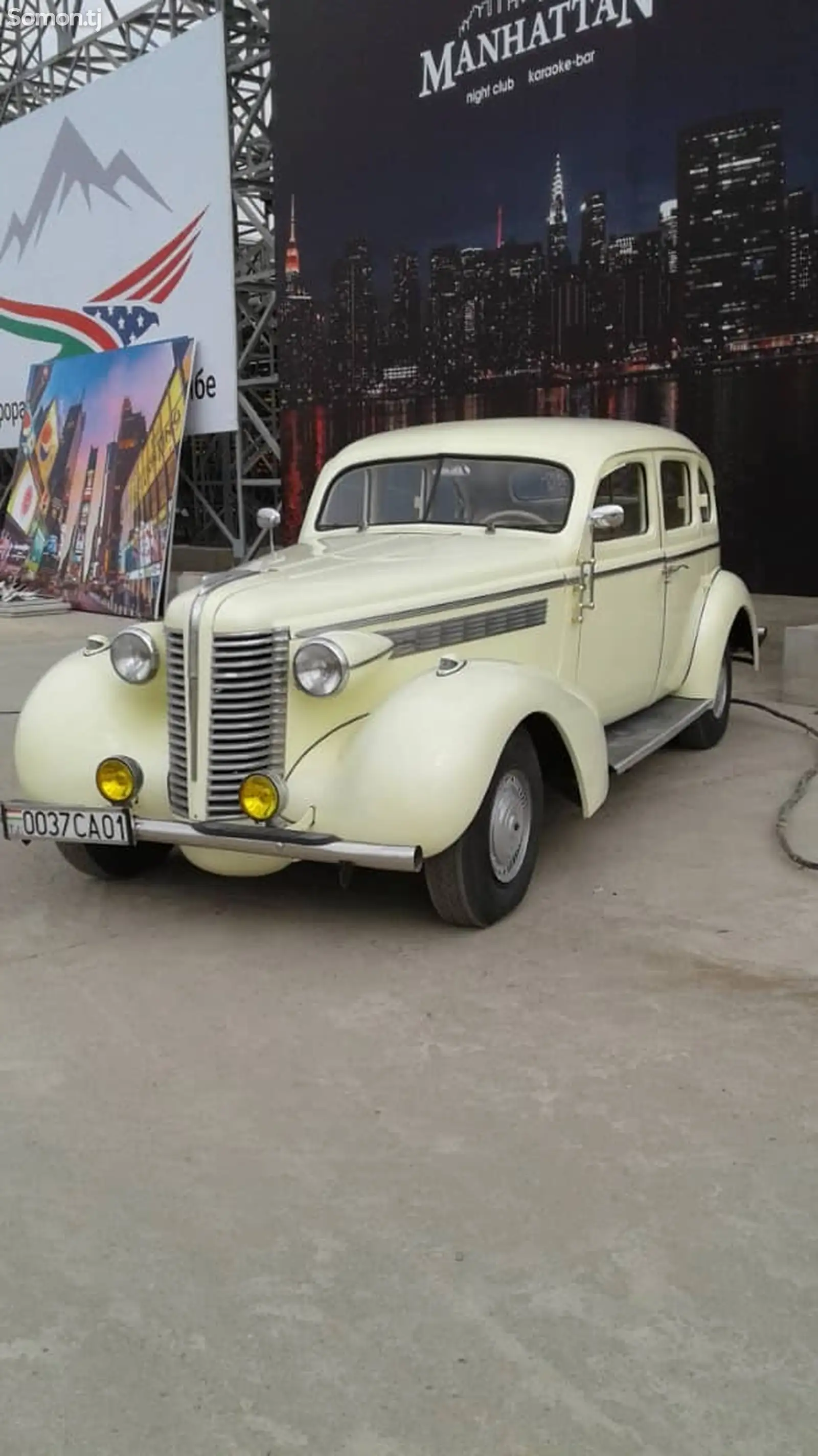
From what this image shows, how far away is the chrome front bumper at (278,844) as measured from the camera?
380 centimetres

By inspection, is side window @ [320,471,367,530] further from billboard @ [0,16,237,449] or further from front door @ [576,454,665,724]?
billboard @ [0,16,237,449]

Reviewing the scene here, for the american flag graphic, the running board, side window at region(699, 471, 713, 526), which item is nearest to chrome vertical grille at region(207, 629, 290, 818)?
the running board

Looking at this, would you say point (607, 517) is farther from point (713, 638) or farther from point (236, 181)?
point (236, 181)

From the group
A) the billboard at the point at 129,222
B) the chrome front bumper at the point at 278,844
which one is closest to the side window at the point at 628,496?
the chrome front bumper at the point at 278,844

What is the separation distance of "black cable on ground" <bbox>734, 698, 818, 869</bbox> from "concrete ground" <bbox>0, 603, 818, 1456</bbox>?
0.63 ft

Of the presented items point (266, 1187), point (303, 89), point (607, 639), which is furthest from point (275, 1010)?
point (303, 89)

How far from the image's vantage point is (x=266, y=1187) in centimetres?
272

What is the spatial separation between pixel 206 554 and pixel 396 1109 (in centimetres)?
1319

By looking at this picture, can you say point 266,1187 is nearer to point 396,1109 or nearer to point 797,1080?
point 396,1109

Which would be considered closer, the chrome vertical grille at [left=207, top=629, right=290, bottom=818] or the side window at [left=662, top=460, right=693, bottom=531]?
the chrome vertical grille at [left=207, top=629, right=290, bottom=818]

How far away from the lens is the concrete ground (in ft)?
6.84

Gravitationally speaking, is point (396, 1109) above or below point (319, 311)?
below

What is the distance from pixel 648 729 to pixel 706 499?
5.59ft

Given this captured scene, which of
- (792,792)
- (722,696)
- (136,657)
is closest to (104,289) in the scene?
(722,696)
